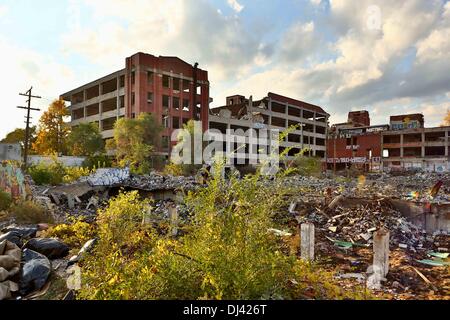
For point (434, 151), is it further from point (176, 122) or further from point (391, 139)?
point (176, 122)

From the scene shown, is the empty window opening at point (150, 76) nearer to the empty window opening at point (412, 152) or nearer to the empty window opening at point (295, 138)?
the empty window opening at point (295, 138)

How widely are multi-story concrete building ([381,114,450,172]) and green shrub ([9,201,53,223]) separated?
4554 centimetres

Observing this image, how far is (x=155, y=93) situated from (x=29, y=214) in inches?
977

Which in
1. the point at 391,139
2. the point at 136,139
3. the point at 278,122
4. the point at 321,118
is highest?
the point at 321,118

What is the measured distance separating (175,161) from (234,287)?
23.4 meters

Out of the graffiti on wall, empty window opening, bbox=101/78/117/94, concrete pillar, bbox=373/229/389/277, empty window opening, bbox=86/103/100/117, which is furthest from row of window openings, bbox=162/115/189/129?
concrete pillar, bbox=373/229/389/277

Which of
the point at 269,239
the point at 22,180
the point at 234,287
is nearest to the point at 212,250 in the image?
the point at 234,287

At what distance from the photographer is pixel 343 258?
830 centimetres

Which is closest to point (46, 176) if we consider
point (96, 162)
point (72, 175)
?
point (72, 175)

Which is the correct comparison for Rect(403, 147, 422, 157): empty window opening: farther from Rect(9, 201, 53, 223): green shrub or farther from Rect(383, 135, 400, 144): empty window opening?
Rect(9, 201, 53, 223): green shrub

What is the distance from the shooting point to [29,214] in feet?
32.9

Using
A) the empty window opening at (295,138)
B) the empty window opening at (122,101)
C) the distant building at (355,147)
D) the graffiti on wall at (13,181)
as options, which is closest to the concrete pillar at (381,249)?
the graffiti on wall at (13,181)

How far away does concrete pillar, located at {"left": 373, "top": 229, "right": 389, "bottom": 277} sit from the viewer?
6270mm
